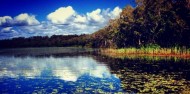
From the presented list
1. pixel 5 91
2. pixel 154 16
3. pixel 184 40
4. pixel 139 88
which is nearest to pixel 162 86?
pixel 139 88

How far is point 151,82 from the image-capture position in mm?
26062

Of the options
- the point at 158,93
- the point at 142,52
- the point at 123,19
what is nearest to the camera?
the point at 158,93

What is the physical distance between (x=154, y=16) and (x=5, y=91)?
47573 millimetres

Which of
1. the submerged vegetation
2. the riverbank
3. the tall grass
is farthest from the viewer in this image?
the submerged vegetation

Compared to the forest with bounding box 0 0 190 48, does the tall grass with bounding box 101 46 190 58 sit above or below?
below

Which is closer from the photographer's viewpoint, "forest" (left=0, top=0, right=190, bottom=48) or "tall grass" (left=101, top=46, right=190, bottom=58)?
"tall grass" (left=101, top=46, right=190, bottom=58)

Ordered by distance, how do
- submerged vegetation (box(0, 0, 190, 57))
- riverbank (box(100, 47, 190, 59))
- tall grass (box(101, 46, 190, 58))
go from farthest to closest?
submerged vegetation (box(0, 0, 190, 57)) → tall grass (box(101, 46, 190, 58)) → riverbank (box(100, 47, 190, 59))

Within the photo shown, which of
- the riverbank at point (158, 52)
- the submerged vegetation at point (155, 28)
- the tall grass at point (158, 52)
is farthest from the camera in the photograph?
the submerged vegetation at point (155, 28)

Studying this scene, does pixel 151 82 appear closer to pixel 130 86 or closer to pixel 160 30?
pixel 130 86

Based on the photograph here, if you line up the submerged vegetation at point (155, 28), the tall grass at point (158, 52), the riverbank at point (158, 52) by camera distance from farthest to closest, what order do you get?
the submerged vegetation at point (155, 28)
the tall grass at point (158, 52)
the riverbank at point (158, 52)

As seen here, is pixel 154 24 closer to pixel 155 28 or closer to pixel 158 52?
pixel 155 28

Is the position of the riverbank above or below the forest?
below

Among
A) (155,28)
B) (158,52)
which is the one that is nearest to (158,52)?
(158,52)

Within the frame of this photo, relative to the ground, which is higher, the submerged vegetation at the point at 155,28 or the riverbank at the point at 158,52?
the submerged vegetation at the point at 155,28
